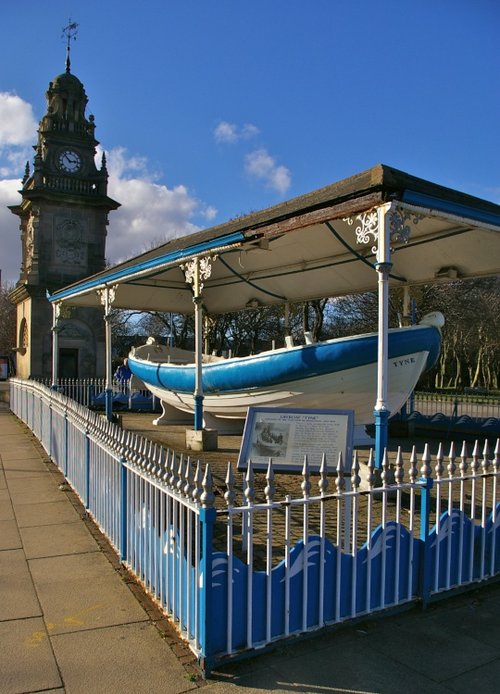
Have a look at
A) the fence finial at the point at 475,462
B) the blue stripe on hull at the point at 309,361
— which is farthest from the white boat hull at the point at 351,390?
the fence finial at the point at 475,462

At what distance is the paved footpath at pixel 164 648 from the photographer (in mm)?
3291

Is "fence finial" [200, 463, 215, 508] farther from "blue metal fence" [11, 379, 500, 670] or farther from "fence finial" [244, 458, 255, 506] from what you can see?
"fence finial" [244, 458, 255, 506]

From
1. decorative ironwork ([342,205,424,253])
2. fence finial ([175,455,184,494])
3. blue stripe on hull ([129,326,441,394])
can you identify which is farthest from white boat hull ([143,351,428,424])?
fence finial ([175,455,184,494])

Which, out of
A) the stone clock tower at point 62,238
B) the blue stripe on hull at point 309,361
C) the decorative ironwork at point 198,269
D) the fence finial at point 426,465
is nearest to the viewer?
the fence finial at point 426,465

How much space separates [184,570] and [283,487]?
4.47m

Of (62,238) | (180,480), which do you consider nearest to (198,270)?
(180,480)

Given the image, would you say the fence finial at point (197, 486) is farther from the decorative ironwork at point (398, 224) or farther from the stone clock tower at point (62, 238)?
the stone clock tower at point (62, 238)

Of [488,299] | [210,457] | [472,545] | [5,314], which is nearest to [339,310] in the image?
[488,299]

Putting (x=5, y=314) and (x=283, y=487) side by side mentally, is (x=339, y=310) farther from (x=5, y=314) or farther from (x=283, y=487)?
(x=5, y=314)

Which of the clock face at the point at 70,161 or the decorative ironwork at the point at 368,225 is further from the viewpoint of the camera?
the clock face at the point at 70,161

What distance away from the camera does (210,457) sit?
10.5 metres

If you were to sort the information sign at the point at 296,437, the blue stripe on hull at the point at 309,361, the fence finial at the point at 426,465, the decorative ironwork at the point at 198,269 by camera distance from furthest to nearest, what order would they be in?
the decorative ironwork at the point at 198,269 < the blue stripe on hull at the point at 309,361 < the information sign at the point at 296,437 < the fence finial at the point at 426,465

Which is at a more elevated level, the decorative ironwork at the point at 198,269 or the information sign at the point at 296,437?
the decorative ironwork at the point at 198,269

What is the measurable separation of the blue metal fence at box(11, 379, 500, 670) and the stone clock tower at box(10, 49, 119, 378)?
21.2 metres
